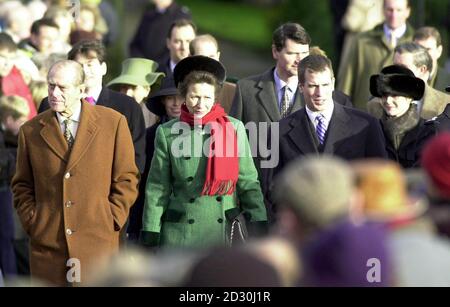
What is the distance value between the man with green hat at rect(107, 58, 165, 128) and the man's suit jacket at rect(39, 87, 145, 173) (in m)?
0.75

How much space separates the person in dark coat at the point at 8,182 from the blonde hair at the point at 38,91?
63cm

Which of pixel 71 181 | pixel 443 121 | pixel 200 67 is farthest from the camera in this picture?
pixel 443 121

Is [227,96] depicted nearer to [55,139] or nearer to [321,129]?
[321,129]

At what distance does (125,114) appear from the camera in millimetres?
11109

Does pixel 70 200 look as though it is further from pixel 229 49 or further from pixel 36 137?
pixel 229 49

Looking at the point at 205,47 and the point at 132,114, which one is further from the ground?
the point at 205,47

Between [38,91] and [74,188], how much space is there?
3332mm

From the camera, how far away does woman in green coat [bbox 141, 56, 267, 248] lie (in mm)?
9875

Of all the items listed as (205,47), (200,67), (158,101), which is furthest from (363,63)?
(200,67)

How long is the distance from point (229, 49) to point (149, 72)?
11.0 meters

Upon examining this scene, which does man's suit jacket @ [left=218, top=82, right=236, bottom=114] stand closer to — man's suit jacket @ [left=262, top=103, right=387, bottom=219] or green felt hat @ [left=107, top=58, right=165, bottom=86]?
green felt hat @ [left=107, top=58, right=165, bottom=86]

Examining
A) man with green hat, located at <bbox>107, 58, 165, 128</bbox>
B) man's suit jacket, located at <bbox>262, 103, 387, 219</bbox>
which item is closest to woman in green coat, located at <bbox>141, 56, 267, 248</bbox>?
man's suit jacket, located at <bbox>262, 103, 387, 219</bbox>

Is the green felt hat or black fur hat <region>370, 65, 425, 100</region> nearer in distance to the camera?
black fur hat <region>370, 65, 425, 100</region>

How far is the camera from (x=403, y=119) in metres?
10.8
